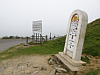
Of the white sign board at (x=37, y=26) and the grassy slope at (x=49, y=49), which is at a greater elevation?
the white sign board at (x=37, y=26)

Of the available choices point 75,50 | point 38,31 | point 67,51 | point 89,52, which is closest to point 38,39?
point 38,31

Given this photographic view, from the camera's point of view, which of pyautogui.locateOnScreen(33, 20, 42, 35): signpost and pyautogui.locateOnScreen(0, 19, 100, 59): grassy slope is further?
pyautogui.locateOnScreen(33, 20, 42, 35): signpost

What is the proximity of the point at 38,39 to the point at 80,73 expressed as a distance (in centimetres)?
1128

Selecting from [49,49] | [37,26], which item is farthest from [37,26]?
[49,49]

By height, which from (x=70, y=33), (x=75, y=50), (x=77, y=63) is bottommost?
(x=77, y=63)

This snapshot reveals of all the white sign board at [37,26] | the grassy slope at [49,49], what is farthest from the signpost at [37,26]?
the grassy slope at [49,49]

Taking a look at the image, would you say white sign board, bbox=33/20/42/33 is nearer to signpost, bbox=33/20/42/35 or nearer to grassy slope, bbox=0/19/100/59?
signpost, bbox=33/20/42/35

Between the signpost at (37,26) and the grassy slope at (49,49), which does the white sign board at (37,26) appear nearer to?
the signpost at (37,26)

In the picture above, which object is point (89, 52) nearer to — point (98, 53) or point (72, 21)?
point (98, 53)

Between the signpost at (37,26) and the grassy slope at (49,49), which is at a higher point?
the signpost at (37,26)

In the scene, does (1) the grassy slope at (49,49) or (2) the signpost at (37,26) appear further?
(2) the signpost at (37,26)

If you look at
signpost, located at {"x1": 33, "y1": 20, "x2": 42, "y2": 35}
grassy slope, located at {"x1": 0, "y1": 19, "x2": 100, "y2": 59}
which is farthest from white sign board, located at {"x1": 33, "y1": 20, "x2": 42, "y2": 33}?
grassy slope, located at {"x1": 0, "y1": 19, "x2": 100, "y2": 59}

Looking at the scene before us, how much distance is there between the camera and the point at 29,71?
3.84m

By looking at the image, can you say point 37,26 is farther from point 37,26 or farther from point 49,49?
point 49,49
